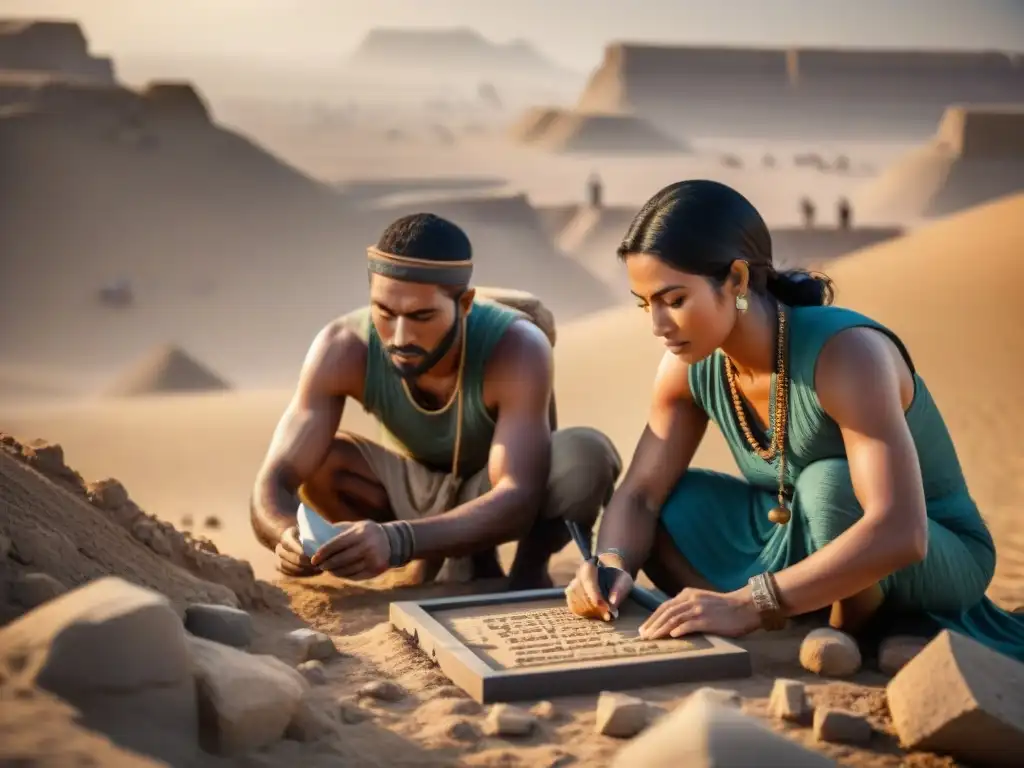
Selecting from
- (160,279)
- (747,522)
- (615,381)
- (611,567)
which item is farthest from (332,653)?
(160,279)

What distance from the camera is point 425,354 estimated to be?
463cm

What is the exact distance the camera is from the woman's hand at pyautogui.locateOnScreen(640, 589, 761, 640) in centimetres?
375

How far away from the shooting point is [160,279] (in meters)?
26.4

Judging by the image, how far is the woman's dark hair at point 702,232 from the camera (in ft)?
12.3

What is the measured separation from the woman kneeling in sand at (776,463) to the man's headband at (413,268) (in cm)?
77

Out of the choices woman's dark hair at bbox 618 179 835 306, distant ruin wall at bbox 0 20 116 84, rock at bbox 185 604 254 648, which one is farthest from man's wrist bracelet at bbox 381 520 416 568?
distant ruin wall at bbox 0 20 116 84

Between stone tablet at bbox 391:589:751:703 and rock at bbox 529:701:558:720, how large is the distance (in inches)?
2.8

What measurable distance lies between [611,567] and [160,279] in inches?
922

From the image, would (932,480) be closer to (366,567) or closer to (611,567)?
(611,567)

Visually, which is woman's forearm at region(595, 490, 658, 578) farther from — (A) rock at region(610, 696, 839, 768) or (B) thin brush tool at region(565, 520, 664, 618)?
(A) rock at region(610, 696, 839, 768)

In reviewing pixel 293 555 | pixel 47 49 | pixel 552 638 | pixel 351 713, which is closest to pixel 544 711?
pixel 552 638

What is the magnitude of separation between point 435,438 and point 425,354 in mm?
436

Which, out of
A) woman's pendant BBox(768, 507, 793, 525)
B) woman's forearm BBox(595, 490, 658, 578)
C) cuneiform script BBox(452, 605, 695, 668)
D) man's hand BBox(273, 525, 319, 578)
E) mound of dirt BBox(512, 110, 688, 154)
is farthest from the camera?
mound of dirt BBox(512, 110, 688, 154)

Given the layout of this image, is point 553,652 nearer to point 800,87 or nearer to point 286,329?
point 286,329
